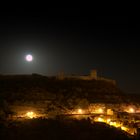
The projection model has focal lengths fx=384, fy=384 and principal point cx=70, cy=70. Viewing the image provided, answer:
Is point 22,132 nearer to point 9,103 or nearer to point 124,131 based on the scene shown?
point 9,103

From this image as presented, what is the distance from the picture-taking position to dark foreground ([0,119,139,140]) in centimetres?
4750

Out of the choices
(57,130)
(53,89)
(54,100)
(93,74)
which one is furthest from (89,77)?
(57,130)

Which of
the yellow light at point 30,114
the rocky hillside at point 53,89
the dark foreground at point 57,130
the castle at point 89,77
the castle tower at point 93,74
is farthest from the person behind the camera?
the castle tower at point 93,74

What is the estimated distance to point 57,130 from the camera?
49.3m

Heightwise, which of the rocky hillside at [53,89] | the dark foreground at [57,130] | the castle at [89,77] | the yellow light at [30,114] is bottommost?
the dark foreground at [57,130]

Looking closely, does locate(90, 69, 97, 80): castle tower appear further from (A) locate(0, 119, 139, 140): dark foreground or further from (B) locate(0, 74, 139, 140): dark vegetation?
(A) locate(0, 119, 139, 140): dark foreground

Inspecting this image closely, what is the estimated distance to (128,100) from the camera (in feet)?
227

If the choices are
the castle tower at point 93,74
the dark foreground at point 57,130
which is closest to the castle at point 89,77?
the castle tower at point 93,74

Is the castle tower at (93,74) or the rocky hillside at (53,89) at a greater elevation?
the castle tower at (93,74)

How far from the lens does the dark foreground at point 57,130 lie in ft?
156

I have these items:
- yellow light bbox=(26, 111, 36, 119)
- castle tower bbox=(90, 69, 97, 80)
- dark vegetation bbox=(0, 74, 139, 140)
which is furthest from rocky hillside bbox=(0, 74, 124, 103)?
yellow light bbox=(26, 111, 36, 119)

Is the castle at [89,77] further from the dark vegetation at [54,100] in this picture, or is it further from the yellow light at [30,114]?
the yellow light at [30,114]

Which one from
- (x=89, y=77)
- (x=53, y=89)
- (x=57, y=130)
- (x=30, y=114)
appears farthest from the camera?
(x=89, y=77)

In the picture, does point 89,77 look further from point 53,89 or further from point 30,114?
point 30,114
